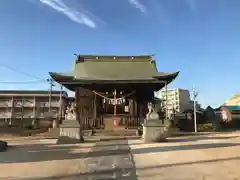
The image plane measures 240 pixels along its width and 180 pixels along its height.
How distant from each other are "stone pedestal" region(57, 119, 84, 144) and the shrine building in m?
5.56

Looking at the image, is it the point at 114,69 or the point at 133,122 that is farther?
the point at 114,69

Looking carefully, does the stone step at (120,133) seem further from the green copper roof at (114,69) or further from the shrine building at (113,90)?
the green copper roof at (114,69)

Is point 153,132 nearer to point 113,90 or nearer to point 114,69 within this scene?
point 113,90

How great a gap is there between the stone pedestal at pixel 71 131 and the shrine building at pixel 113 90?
556 centimetres

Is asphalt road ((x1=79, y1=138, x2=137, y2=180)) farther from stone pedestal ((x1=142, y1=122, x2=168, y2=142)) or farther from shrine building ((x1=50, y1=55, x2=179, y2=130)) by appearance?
shrine building ((x1=50, y1=55, x2=179, y2=130))

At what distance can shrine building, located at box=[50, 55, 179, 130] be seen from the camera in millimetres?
22203

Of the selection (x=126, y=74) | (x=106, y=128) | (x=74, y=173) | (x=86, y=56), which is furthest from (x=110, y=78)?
(x=74, y=173)

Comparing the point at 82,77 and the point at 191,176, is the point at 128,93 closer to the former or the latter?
the point at 82,77

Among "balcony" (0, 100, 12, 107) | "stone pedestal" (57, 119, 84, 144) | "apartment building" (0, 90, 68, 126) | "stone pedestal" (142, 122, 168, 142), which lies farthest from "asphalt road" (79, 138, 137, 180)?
"balcony" (0, 100, 12, 107)

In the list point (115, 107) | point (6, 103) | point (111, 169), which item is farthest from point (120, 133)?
point (6, 103)

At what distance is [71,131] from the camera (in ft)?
51.1

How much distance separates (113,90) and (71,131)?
8.71m

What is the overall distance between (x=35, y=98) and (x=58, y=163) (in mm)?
61943

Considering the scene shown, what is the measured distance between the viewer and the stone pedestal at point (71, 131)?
15.5m
